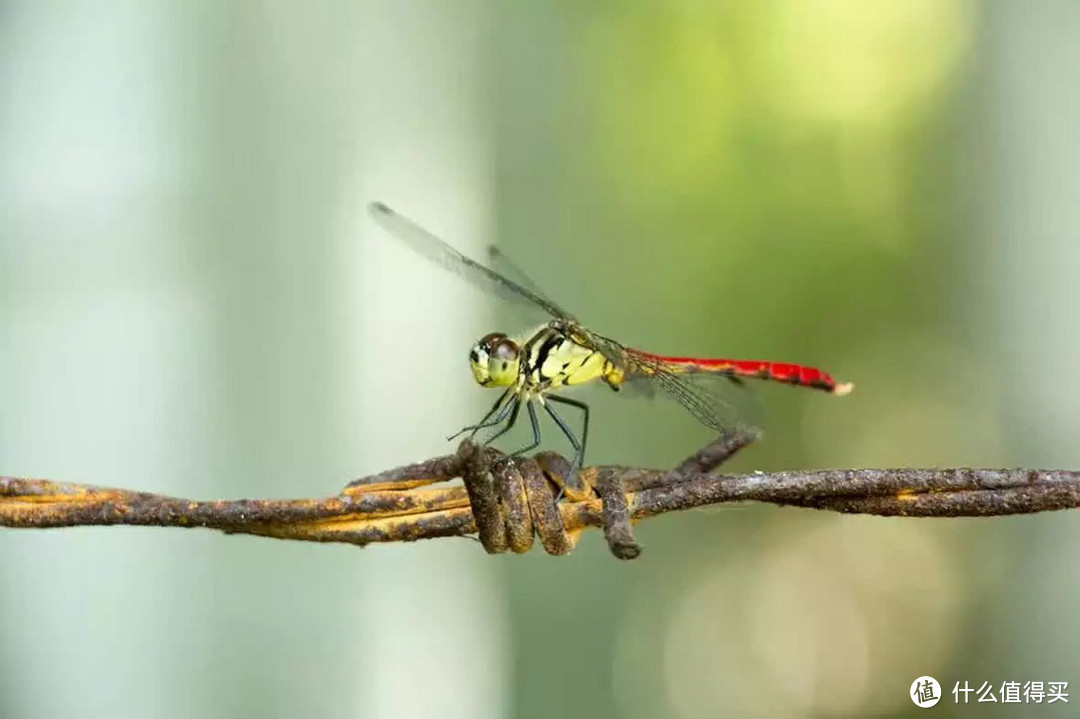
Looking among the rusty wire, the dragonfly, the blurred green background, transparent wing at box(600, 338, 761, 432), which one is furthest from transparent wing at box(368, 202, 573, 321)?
the blurred green background

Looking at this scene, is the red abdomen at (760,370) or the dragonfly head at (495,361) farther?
the red abdomen at (760,370)

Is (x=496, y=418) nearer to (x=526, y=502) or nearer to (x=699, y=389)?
(x=699, y=389)

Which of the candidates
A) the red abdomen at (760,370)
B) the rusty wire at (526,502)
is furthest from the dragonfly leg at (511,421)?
the rusty wire at (526,502)

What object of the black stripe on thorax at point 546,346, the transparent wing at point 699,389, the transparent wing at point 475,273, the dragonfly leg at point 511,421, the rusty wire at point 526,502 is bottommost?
the rusty wire at point 526,502

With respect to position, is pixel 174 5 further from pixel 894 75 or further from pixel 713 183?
pixel 894 75

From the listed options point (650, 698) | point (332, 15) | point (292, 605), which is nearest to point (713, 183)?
point (332, 15)

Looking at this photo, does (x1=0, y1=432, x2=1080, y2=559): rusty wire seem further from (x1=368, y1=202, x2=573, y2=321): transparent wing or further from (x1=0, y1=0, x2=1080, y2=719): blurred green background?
(x1=0, y1=0, x2=1080, y2=719): blurred green background

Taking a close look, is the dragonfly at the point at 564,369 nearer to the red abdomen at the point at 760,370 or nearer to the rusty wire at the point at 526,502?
the red abdomen at the point at 760,370
